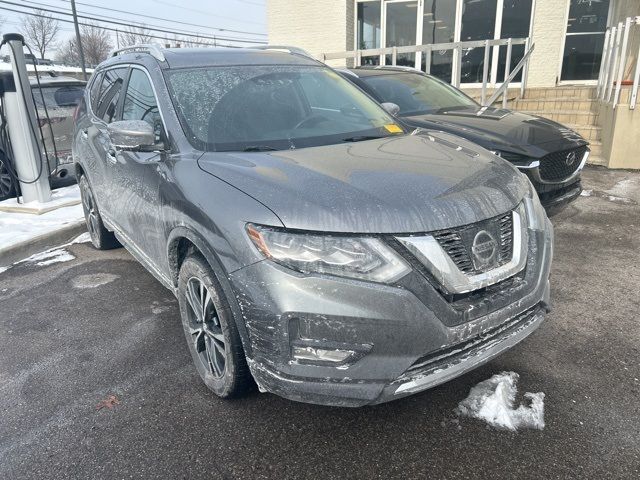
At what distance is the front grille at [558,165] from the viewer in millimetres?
→ 4496

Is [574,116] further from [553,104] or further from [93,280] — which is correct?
[93,280]

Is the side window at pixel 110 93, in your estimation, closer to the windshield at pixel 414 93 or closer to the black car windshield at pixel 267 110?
the black car windshield at pixel 267 110

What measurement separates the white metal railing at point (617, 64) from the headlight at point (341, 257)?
23.8 feet

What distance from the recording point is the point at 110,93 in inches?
159

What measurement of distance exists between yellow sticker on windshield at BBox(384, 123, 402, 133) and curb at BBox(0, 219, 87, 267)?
3.96m

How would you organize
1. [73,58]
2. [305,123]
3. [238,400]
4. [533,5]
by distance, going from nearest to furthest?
[238,400], [305,123], [533,5], [73,58]

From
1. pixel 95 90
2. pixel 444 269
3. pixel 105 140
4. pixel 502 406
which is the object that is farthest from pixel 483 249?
pixel 95 90

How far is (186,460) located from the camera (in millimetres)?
2209

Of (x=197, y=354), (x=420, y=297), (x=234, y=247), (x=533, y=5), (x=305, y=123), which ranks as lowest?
(x=197, y=354)

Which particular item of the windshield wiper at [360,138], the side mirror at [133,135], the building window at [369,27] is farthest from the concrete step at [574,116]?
the side mirror at [133,135]

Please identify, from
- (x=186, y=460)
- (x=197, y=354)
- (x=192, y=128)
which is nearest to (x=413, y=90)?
(x=192, y=128)

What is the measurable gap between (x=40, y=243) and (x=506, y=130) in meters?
4.98

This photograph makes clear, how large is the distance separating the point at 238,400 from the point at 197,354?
36cm

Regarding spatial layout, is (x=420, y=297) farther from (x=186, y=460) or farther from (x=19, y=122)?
(x=19, y=122)
